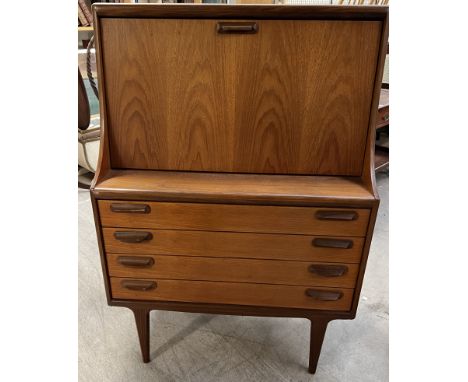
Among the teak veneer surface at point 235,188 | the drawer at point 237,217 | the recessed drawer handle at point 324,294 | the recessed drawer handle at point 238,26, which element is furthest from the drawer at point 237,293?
the recessed drawer handle at point 238,26

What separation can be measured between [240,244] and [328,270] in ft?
0.99

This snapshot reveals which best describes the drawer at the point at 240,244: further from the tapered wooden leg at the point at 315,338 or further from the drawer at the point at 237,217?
the tapered wooden leg at the point at 315,338

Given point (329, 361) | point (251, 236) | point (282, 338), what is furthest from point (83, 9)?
point (329, 361)

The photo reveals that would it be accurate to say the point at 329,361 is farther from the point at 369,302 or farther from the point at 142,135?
the point at 142,135

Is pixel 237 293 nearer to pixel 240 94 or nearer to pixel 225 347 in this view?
pixel 225 347

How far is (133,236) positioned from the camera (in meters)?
1.16

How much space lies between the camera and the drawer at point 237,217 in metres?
1.10

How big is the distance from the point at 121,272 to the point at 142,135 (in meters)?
0.48

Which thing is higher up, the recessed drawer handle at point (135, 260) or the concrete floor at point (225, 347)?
the recessed drawer handle at point (135, 260)

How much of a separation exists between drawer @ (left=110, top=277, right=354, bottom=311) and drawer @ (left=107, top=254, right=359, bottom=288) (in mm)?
24

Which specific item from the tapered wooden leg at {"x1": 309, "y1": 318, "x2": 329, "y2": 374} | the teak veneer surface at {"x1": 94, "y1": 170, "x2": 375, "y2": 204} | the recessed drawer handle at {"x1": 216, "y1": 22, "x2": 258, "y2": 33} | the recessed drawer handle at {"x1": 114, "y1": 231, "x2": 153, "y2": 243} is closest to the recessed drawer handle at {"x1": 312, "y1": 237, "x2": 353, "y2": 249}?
the teak veneer surface at {"x1": 94, "y1": 170, "x2": 375, "y2": 204}

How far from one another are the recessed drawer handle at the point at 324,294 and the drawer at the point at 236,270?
31mm

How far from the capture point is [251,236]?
3.76 feet

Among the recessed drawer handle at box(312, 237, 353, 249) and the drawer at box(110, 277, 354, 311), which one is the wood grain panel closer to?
the recessed drawer handle at box(312, 237, 353, 249)
